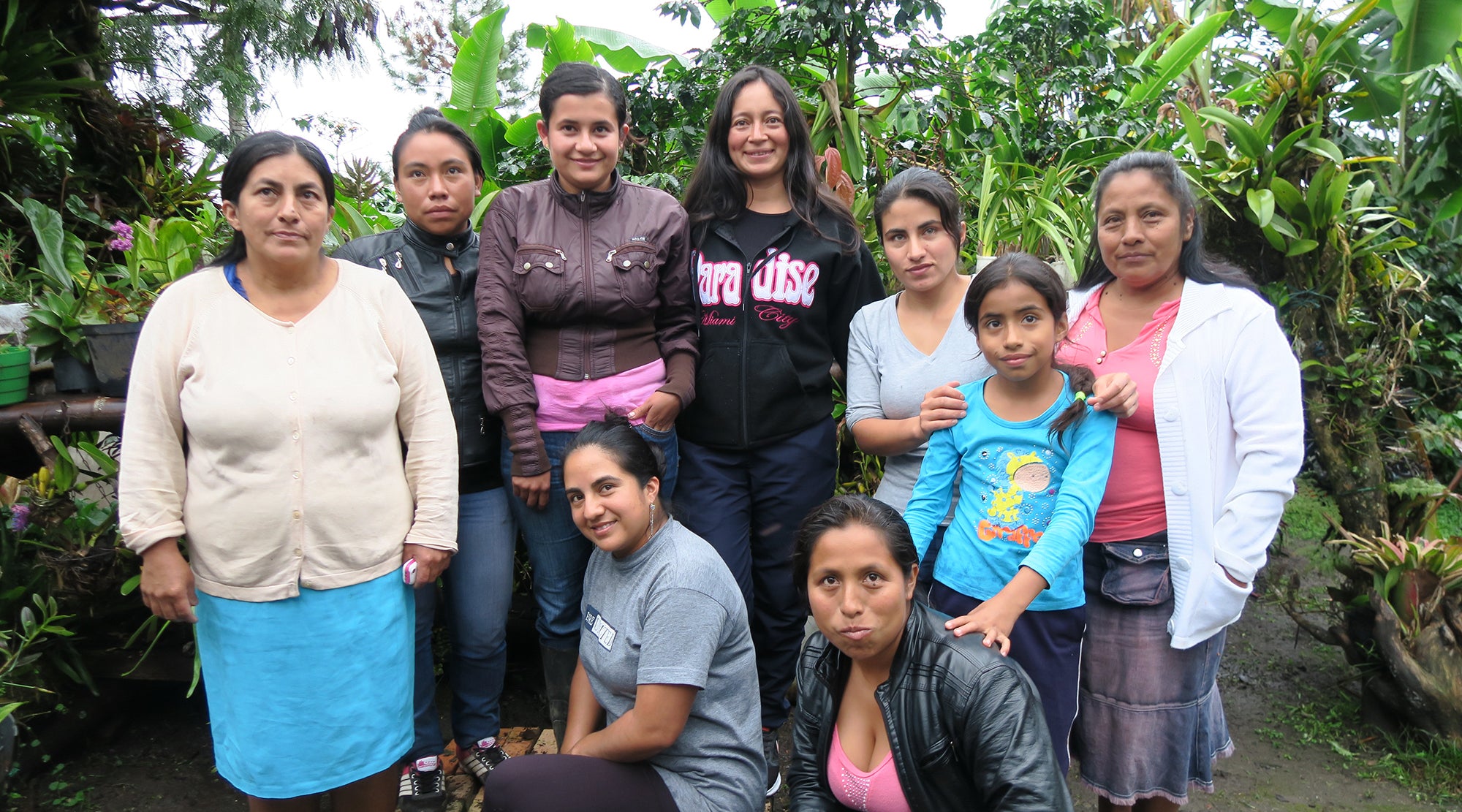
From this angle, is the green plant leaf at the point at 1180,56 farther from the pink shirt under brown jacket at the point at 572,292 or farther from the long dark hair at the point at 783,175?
the pink shirt under brown jacket at the point at 572,292

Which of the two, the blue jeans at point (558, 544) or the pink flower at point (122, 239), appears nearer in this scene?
the blue jeans at point (558, 544)

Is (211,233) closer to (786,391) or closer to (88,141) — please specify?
(88,141)

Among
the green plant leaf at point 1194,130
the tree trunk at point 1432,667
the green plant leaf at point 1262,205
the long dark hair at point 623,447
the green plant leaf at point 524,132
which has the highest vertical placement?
the green plant leaf at point 524,132

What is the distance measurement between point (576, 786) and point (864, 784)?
625 millimetres

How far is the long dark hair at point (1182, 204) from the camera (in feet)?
6.57

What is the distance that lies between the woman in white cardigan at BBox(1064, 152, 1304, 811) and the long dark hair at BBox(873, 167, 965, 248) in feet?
1.17

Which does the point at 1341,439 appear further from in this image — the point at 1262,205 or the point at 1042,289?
the point at 1042,289

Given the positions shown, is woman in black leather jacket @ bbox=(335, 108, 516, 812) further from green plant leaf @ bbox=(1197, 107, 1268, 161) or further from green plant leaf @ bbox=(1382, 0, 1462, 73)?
green plant leaf @ bbox=(1382, 0, 1462, 73)

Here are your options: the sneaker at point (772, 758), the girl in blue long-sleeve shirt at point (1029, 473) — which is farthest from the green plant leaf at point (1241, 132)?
the sneaker at point (772, 758)

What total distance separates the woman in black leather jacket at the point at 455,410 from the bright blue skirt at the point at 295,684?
1.20ft

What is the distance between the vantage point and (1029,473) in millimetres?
1974

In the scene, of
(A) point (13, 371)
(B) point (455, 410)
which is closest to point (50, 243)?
(A) point (13, 371)

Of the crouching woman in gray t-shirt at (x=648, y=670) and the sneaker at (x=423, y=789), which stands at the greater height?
the crouching woman in gray t-shirt at (x=648, y=670)

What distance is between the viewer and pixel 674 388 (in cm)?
243
